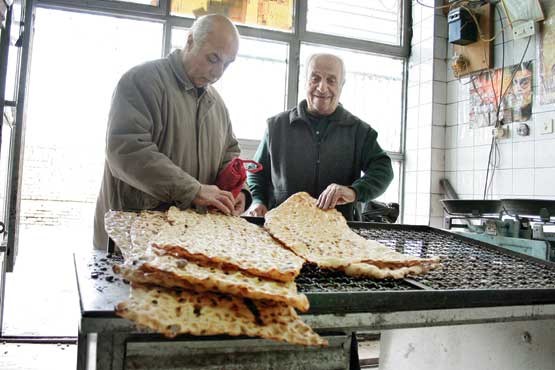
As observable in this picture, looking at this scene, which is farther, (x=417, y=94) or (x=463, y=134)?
(x=417, y=94)

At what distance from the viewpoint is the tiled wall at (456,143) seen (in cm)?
315

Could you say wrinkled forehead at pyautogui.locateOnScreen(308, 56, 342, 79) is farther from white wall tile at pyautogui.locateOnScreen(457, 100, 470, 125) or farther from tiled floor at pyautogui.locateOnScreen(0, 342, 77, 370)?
white wall tile at pyautogui.locateOnScreen(457, 100, 470, 125)

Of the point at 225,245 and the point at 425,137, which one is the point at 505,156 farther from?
the point at 225,245

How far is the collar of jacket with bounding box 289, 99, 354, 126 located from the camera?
218cm

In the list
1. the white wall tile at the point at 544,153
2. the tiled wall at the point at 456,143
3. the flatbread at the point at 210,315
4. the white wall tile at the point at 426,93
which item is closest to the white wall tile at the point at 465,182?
the tiled wall at the point at 456,143

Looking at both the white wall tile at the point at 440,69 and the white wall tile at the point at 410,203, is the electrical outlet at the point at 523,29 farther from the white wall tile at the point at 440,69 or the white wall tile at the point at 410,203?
the white wall tile at the point at 410,203

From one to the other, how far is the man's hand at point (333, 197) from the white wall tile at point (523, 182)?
205cm

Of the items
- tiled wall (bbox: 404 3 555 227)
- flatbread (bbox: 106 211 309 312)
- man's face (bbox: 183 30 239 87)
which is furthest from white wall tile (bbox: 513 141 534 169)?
flatbread (bbox: 106 211 309 312)

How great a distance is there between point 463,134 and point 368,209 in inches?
51.4

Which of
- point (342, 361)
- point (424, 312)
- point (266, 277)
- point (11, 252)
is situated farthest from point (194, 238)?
point (11, 252)

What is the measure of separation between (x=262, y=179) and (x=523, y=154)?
6.83ft

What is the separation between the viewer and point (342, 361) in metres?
0.86

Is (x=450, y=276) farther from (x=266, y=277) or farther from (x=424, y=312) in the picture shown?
(x=266, y=277)

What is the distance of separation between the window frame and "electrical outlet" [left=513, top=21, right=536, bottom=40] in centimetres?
109
